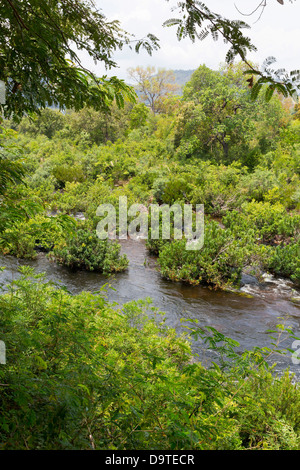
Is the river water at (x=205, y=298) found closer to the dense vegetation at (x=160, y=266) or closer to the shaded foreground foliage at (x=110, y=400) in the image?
the dense vegetation at (x=160, y=266)

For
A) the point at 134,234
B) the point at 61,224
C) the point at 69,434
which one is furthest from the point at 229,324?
the point at 134,234

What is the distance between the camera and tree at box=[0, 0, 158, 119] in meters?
2.18

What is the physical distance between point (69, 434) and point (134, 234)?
9.76 m

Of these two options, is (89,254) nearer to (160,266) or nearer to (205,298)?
(160,266)

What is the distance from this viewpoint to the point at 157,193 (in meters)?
14.1

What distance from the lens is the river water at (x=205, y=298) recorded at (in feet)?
19.0

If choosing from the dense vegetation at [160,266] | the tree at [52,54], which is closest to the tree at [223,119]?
the dense vegetation at [160,266]

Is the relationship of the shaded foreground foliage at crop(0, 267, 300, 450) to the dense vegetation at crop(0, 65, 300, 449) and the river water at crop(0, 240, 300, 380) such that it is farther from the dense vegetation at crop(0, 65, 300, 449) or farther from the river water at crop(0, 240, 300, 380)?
the river water at crop(0, 240, 300, 380)

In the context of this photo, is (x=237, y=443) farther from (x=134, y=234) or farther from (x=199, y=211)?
(x=199, y=211)

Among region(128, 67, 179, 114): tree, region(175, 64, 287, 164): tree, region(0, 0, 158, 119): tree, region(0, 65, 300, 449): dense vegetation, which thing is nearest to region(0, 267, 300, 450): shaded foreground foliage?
region(0, 65, 300, 449): dense vegetation

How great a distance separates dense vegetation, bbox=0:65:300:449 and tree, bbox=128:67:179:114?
1332 centimetres

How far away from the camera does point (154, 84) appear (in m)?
37.6

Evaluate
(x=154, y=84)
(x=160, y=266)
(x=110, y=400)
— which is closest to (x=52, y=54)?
(x=110, y=400)
